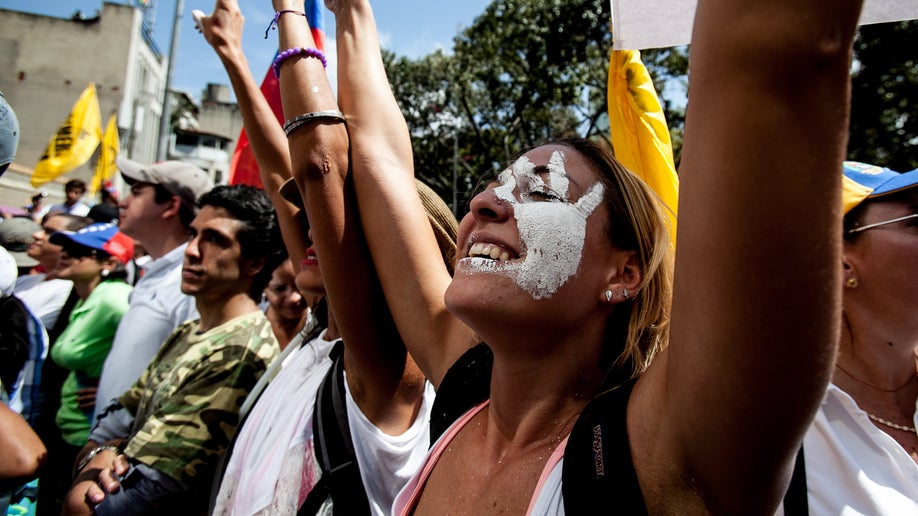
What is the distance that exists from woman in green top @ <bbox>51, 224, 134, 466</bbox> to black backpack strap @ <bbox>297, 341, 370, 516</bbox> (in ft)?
7.65

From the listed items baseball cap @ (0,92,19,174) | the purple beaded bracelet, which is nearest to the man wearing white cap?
baseball cap @ (0,92,19,174)

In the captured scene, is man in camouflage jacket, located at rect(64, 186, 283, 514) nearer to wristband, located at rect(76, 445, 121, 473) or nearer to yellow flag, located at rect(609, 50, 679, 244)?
wristband, located at rect(76, 445, 121, 473)

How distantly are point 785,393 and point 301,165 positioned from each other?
1.45m

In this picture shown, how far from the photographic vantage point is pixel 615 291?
1336mm

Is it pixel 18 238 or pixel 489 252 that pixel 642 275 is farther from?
pixel 18 238

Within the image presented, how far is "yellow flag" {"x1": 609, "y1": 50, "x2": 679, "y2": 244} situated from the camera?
2.28 meters

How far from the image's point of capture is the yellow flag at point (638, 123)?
2275mm

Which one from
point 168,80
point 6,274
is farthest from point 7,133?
point 168,80

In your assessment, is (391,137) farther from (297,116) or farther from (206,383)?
(206,383)

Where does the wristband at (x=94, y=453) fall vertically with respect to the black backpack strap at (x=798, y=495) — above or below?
below

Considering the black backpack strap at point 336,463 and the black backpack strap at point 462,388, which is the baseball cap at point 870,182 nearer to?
the black backpack strap at point 462,388

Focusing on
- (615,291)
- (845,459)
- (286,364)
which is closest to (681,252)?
(615,291)

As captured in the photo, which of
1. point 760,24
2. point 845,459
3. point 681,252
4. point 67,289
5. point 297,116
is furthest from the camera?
point 67,289

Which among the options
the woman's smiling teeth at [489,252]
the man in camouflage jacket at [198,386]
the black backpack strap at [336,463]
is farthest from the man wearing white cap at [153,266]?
the woman's smiling teeth at [489,252]
